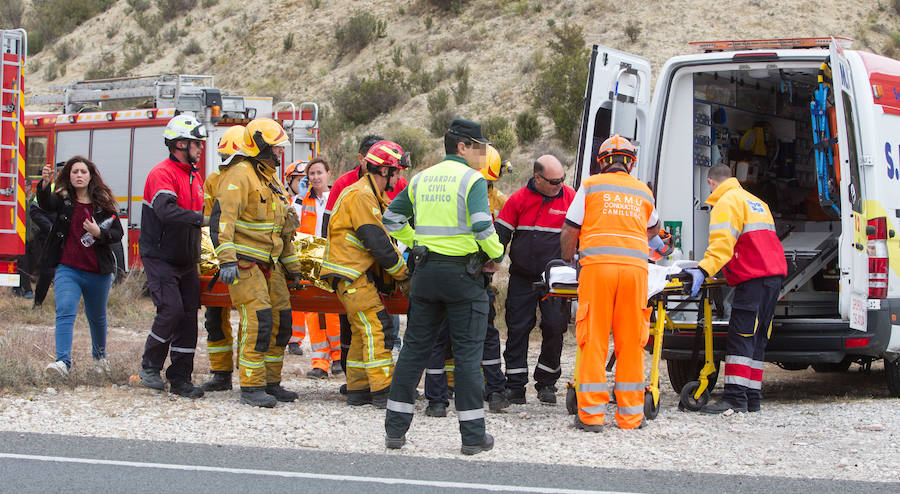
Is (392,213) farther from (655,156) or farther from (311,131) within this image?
(311,131)

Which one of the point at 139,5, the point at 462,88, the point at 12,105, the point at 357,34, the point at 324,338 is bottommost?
the point at 324,338

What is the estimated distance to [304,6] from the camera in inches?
1560

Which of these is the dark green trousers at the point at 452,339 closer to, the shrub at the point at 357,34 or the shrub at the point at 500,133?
the shrub at the point at 500,133

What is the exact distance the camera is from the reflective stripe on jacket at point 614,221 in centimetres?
646

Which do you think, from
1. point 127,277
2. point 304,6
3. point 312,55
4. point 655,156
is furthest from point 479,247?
point 304,6

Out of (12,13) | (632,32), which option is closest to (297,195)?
(632,32)

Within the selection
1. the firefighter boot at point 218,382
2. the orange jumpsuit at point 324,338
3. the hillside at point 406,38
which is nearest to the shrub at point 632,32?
the hillside at point 406,38

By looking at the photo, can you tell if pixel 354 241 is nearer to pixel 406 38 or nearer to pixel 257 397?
pixel 257 397

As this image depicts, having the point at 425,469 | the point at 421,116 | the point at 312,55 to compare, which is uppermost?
the point at 312,55

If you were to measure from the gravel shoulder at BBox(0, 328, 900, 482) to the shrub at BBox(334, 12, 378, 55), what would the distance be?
29.4m

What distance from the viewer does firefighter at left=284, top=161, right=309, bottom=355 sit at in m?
10.2

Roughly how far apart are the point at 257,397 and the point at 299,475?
6.17 feet

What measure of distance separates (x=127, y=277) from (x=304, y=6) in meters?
27.6

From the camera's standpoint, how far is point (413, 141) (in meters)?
26.7
